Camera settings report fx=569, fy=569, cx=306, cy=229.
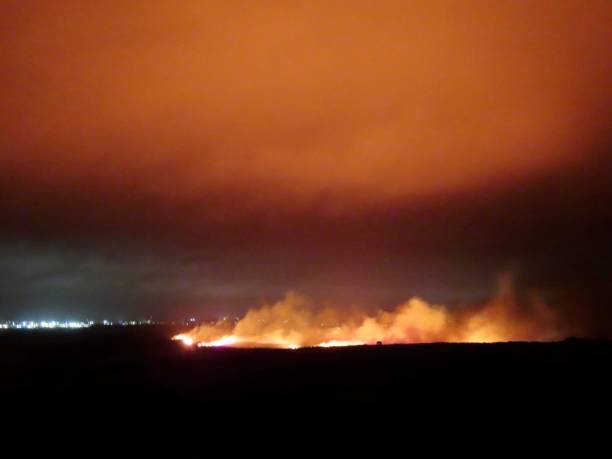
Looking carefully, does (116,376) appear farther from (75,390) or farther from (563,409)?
(563,409)

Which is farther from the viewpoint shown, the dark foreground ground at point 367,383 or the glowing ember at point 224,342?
the glowing ember at point 224,342

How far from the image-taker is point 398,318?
6294 centimetres

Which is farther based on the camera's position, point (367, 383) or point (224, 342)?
point (224, 342)

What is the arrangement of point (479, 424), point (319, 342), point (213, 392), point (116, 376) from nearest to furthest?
point (479, 424)
point (213, 392)
point (116, 376)
point (319, 342)

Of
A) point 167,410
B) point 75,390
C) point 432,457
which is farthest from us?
point 75,390

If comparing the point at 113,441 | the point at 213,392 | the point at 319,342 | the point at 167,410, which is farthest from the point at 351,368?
the point at 319,342

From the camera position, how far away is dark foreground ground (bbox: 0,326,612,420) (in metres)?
20.2

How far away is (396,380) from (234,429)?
10.1 m

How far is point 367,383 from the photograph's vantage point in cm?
2520

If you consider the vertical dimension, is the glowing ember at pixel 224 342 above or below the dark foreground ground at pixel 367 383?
above

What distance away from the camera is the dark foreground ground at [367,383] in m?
20.2

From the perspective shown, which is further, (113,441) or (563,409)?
(563,409)

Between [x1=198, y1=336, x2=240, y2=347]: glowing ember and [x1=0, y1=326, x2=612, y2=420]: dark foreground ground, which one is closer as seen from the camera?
[x1=0, y1=326, x2=612, y2=420]: dark foreground ground

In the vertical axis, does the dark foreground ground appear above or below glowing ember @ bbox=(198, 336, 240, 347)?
below
